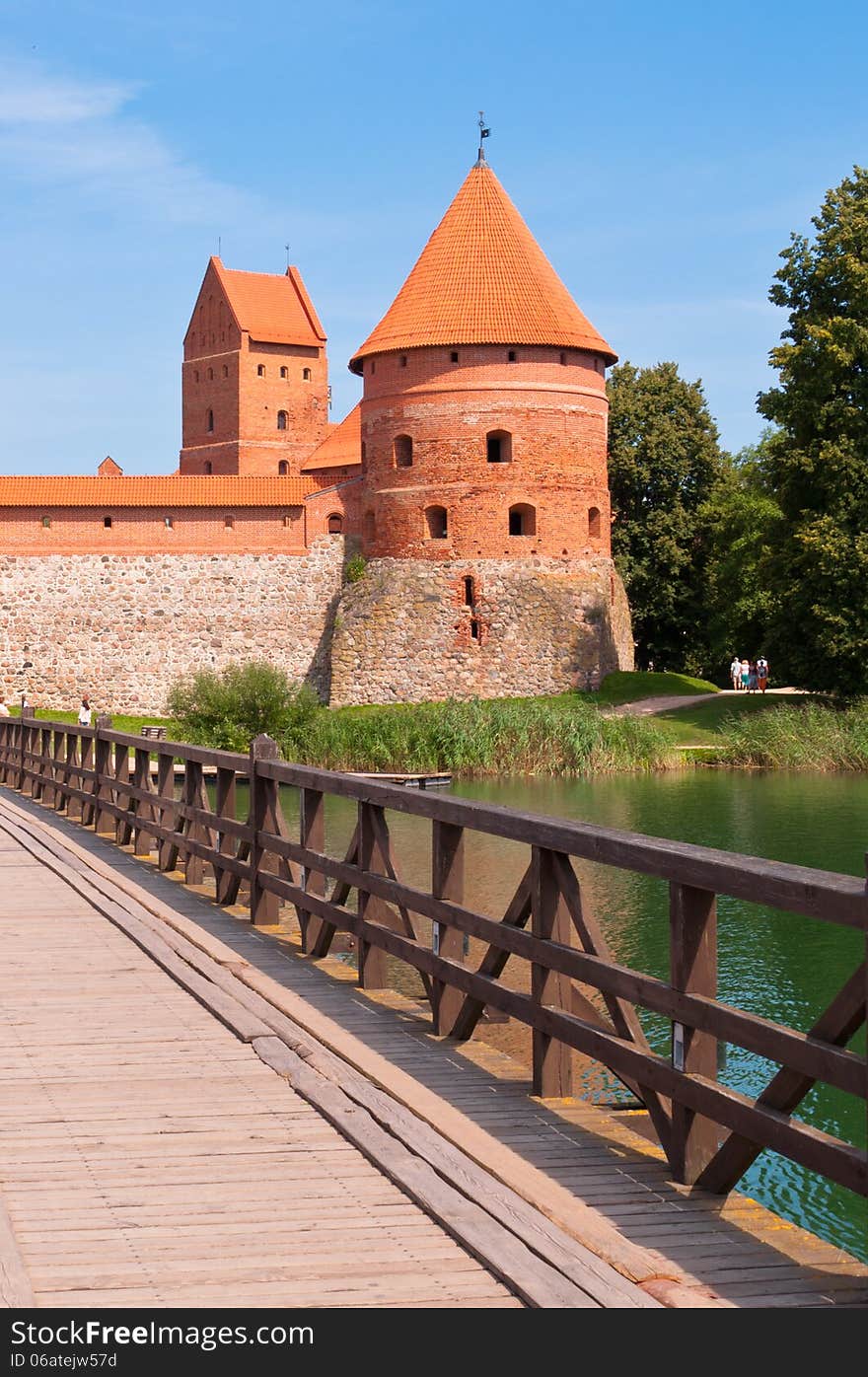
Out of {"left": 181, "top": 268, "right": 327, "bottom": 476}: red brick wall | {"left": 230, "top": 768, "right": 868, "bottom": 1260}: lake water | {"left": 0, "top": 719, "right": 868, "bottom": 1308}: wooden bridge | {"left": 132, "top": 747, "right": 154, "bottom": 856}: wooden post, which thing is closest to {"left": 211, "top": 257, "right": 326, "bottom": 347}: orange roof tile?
{"left": 181, "top": 268, "right": 327, "bottom": 476}: red brick wall

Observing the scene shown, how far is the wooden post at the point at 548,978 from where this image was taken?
447cm

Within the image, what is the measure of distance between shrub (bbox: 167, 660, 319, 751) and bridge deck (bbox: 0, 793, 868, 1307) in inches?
770

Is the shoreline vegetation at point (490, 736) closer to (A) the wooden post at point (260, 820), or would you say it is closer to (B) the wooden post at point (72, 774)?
(B) the wooden post at point (72, 774)

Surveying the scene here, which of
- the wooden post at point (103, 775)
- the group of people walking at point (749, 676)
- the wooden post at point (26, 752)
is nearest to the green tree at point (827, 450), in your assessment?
the group of people walking at point (749, 676)

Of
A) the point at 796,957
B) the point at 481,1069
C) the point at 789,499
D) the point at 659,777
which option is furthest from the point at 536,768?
the point at 481,1069

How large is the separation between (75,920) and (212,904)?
86 centimetres

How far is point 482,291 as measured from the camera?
33094 millimetres

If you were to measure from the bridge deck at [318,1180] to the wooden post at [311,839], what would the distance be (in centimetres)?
96

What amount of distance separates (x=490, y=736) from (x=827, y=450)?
7.44m

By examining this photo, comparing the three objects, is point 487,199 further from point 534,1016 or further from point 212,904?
point 534,1016

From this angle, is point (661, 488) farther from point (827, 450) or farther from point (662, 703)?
point (827, 450)

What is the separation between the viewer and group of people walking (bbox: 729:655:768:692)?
3728cm

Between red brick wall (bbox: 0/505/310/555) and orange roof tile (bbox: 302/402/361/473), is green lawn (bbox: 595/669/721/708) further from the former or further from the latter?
orange roof tile (bbox: 302/402/361/473)

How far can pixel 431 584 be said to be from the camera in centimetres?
3300
